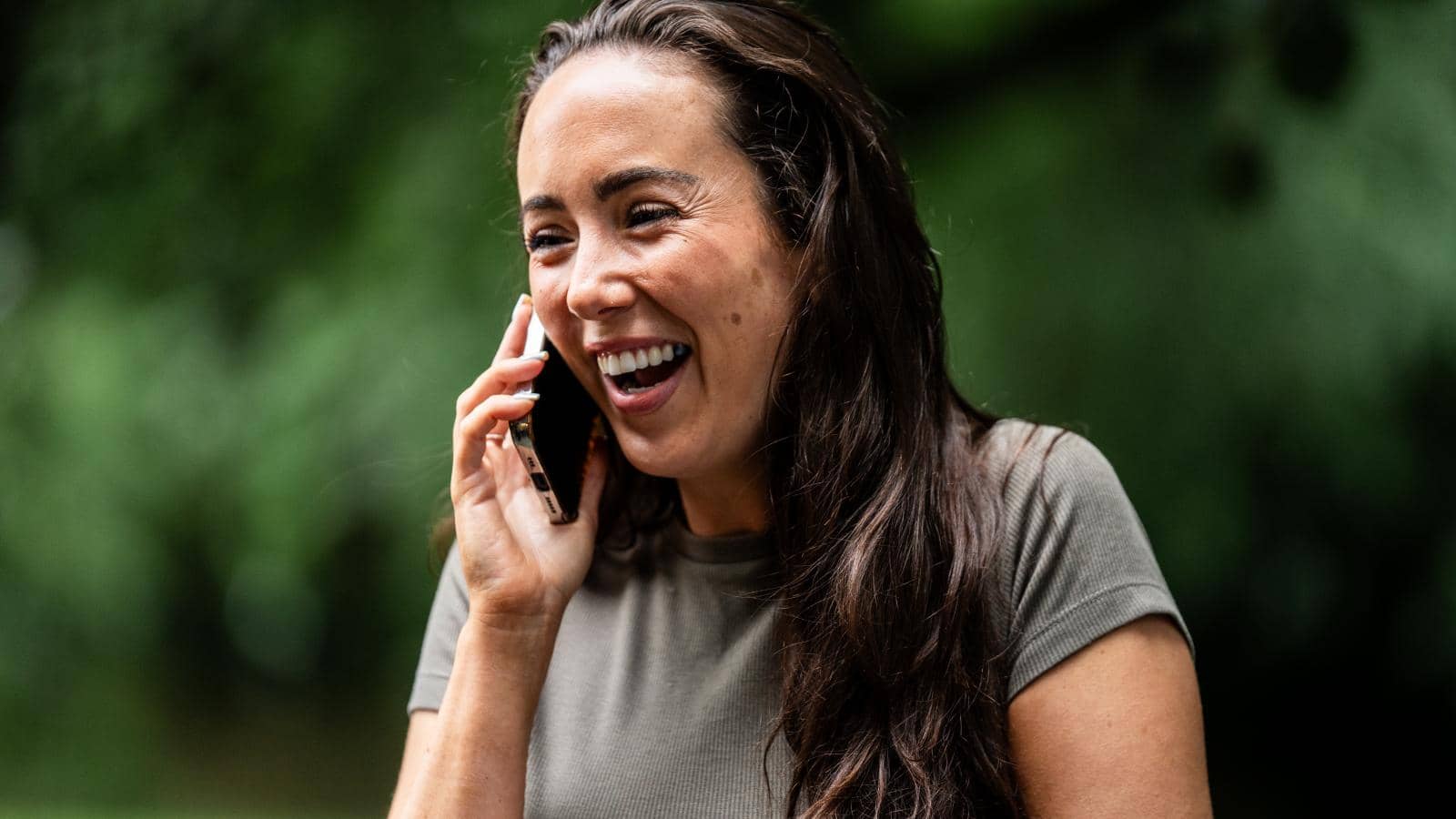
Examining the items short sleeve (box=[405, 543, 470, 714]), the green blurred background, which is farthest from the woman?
the green blurred background

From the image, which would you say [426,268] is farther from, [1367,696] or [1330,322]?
[1367,696]

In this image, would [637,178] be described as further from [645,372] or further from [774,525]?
[774,525]

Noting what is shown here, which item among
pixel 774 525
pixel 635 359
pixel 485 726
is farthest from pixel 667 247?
pixel 485 726

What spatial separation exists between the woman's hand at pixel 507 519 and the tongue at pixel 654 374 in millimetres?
125

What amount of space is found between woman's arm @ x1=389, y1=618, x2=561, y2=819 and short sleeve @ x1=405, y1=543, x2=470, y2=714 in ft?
0.37

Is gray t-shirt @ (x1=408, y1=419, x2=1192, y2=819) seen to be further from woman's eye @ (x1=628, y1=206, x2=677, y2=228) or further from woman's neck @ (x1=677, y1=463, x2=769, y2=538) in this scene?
woman's eye @ (x1=628, y1=206, x2=677, y2=228)

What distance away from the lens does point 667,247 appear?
4.08ft

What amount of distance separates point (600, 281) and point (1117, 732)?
68 centimetres

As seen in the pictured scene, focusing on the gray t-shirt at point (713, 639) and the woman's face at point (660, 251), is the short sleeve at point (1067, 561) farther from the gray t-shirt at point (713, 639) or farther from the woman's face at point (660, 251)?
the woman's face at point (660, 251)

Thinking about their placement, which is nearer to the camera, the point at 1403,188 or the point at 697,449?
the point at 697,449

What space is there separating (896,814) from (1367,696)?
825 millimetres

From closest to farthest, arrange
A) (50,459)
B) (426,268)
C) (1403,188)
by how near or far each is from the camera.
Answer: (1403,188) < (426,268) < (50,459)

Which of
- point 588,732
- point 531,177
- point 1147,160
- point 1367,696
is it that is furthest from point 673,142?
point 1367,696

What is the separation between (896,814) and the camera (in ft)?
3.73
